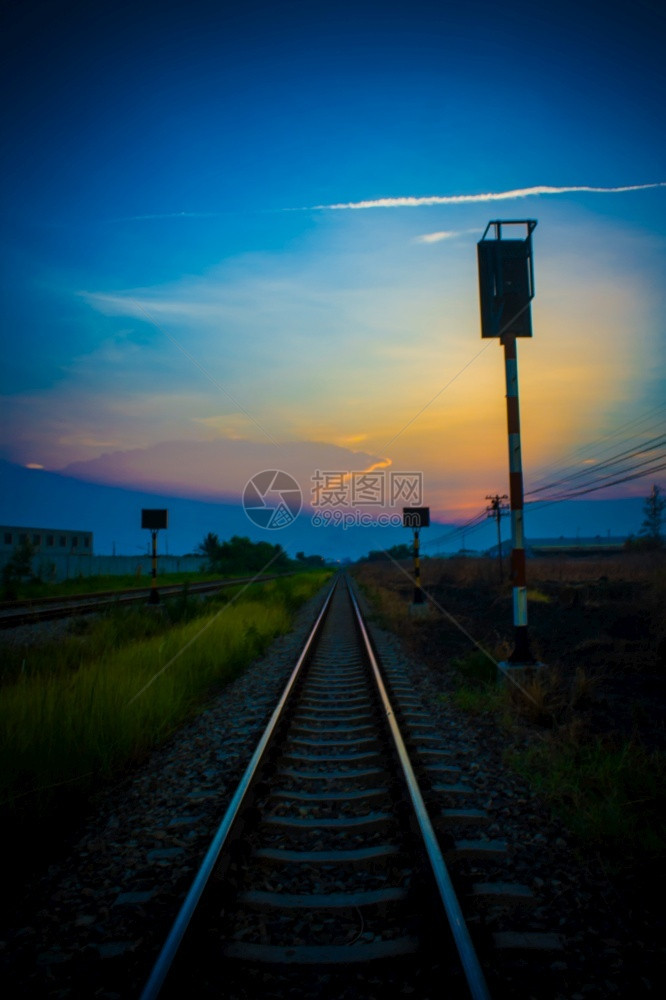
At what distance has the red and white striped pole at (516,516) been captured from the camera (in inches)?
267

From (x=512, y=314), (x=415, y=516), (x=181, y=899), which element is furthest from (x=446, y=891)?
(x=415, y=516)

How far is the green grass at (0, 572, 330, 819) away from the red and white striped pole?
4182 mm

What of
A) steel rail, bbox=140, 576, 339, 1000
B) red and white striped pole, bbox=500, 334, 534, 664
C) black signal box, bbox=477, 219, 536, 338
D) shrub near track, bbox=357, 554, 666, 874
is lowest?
shrub near track, bbox=357, 554, 666, 874

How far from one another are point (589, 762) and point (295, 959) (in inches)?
125

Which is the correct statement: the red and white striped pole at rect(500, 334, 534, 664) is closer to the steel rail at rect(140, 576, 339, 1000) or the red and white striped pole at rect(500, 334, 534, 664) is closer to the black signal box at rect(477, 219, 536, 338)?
the black signal box at rect(477, 219, 536, 338)

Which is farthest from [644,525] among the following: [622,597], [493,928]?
[493,928]

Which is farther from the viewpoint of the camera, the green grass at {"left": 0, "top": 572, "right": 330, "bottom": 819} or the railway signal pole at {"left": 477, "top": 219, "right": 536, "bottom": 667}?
the railway signal pole at {"left": 477, "top": 219, "right": 536, "bottom": 667}

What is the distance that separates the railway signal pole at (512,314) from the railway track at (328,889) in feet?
9.95

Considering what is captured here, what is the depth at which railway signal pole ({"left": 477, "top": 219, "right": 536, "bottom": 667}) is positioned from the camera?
693cm

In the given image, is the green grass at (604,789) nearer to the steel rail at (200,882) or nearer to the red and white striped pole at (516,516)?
the red and white striped pole at (516,516)

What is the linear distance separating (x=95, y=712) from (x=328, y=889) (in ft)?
9.94

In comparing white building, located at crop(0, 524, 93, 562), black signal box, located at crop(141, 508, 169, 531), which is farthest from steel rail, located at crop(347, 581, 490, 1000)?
white building, located at crop(0, 524, 93, 562)

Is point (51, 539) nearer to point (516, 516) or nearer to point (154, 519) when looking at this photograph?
point (154, 519)

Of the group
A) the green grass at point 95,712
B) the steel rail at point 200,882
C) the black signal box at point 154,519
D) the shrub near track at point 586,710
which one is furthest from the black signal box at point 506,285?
the black signal box at point 154,519
